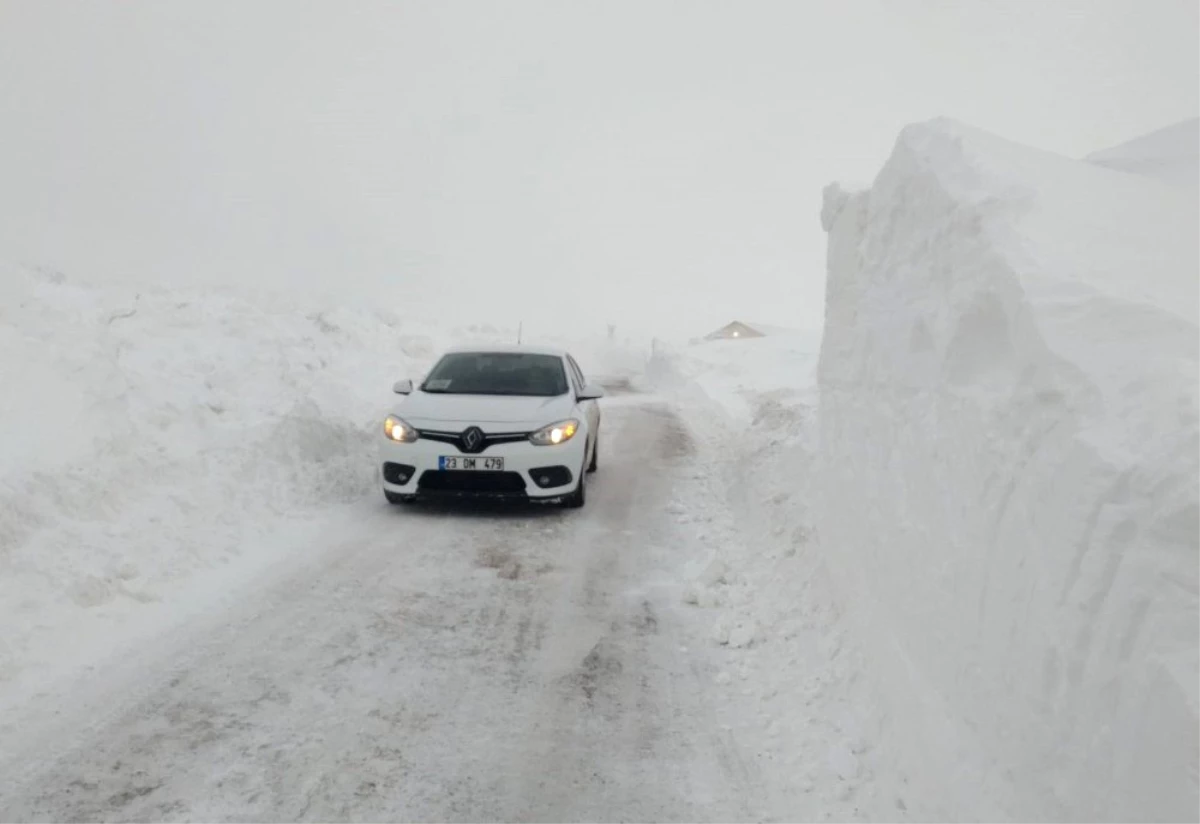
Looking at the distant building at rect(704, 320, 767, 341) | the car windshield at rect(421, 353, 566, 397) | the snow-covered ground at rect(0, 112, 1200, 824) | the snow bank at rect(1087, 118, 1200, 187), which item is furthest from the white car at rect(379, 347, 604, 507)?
the distant building at rect(704, 320, 767, 341)

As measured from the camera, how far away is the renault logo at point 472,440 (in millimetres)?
7660

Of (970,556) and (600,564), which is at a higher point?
(970,556)

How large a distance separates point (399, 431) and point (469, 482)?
0.83 m

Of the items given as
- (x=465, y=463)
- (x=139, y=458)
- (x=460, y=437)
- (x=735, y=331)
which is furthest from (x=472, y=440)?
(x=735, y=331)

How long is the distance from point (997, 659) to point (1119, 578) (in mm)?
747

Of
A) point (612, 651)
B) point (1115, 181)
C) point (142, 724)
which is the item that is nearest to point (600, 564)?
point (612, 651)

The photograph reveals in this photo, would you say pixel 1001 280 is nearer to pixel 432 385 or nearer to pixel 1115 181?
pixel 1115 181

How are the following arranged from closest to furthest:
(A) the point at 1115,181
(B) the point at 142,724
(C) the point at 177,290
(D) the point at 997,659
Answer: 1. (D) the point at 997,659
2. (B) the point at 142,724
3. (A) the point at 1115,181
4. (C) the point at 177,290

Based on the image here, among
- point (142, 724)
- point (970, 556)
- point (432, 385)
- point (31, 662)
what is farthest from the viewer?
point (432, 385)

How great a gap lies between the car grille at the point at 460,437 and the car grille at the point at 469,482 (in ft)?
0.75

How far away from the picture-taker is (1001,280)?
3445mm

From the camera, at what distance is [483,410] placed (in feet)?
26.4

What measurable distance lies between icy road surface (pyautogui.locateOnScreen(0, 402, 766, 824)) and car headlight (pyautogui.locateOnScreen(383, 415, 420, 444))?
152 centimetres

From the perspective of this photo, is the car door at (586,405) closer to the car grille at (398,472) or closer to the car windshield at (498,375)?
the car windshield at (498,375)
